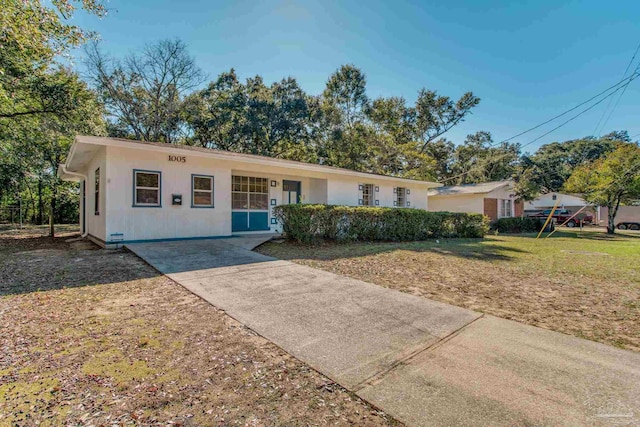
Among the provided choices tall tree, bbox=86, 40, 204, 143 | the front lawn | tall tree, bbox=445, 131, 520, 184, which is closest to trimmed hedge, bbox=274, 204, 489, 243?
the front lawn

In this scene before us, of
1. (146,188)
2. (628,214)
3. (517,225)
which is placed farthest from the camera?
(628,214)

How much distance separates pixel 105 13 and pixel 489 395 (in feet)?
38.8

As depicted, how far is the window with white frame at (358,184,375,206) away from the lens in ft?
50.8

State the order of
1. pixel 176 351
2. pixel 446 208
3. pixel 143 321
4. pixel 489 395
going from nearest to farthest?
1. pixel 489 395
2. pixel 176 351
3. pixel 143 321
4. pixel 446 208

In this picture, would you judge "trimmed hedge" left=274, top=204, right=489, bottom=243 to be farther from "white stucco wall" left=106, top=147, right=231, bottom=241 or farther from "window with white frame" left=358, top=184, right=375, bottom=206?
"window with white frame" left=358, top=184, right=375, bottom=206

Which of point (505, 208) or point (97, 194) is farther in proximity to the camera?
point (505, 208)

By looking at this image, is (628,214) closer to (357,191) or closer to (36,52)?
(357,191)

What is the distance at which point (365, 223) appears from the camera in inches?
415

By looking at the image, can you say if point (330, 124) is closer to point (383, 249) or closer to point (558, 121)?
point (558, 121)

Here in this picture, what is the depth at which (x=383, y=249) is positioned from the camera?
9180 millimetres

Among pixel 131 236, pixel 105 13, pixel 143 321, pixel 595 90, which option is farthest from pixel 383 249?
pixel 595 90

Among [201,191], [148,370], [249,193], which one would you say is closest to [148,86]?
[249,193]

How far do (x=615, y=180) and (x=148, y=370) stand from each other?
2434cm

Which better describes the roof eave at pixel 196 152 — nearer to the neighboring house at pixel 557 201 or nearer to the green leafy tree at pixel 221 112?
the green leafy tree at pixel 221 112
